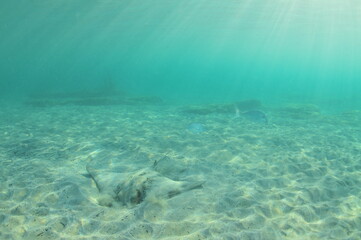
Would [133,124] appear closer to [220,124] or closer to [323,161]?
[220,124]

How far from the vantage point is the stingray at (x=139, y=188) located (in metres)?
5.39

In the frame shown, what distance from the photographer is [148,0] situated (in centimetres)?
3031

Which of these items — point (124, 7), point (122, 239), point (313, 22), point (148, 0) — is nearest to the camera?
point (122, 239)

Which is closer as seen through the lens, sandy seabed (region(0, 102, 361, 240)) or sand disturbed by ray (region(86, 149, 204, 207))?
sandy seabed (region(0, 102, 361, 240))

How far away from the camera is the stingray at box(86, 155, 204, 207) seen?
212 inches

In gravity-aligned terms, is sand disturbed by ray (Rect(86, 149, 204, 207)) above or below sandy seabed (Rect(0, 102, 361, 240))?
above

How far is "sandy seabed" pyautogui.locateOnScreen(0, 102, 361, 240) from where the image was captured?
15.8 ft

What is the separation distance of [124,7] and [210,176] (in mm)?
31020

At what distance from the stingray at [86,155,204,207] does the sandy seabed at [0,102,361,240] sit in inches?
2.1

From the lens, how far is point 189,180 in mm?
7297

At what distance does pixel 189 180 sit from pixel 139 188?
2048mm

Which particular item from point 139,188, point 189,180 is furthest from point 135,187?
→ point 189,180

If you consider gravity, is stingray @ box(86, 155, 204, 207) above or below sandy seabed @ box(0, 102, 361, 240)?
above

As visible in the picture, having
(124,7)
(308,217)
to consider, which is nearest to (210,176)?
(308,217)
